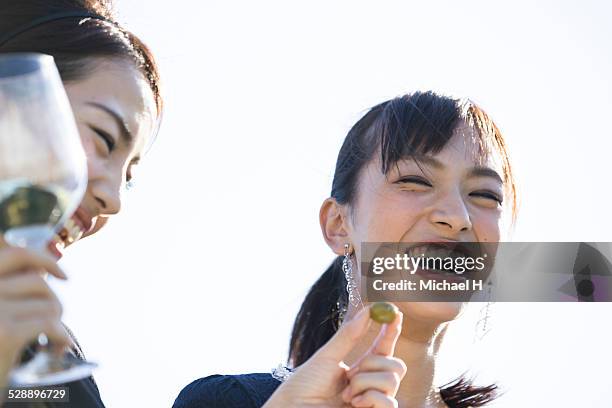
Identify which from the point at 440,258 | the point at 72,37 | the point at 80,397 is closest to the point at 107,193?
the point at 72,37

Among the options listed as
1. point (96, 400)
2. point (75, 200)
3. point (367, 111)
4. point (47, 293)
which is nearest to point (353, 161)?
point (367, 111)

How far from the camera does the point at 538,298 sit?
14.2 feet

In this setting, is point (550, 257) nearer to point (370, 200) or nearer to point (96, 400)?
point (370, 200)

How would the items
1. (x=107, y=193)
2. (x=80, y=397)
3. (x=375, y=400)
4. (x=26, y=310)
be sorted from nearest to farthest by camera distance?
1. (x=26, y=310)
2. (x=375, y=400)
3. (x=107, y=193)
4. (x=80, y=397)

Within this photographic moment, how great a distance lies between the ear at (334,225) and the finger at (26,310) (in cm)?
237

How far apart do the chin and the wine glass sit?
165 centimetres

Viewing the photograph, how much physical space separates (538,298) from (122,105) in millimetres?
2019

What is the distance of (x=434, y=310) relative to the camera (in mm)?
3566

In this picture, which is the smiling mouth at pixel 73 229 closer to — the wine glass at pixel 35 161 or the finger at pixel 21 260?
the wine glass at pixel 35 161

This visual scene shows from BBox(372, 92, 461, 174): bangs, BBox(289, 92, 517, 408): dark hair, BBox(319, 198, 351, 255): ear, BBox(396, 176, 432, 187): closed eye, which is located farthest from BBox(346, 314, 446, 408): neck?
BBox(372, 92, 461, 174): bangs

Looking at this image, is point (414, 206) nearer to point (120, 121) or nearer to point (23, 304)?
point (120, 121)

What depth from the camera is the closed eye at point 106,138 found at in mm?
3202

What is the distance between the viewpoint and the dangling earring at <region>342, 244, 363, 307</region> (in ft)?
13.5

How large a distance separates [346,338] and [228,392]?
1.67 m
